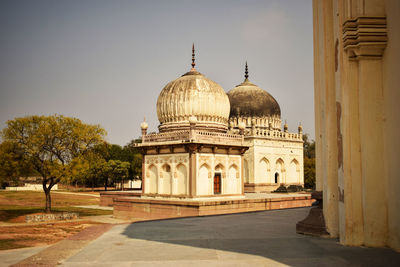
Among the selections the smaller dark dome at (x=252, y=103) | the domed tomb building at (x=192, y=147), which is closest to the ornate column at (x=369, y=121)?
the domed tomb building at (x=192, y=147)

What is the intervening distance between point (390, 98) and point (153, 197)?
64.9ft

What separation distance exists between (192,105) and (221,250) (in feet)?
66.2

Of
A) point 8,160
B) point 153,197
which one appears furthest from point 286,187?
point 8,160

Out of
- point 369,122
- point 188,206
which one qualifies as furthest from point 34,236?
point 369,122

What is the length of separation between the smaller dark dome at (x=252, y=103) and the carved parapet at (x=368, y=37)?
33.6m

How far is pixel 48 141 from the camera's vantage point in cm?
2369

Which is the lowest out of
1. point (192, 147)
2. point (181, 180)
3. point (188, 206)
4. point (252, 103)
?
point (188, 206)

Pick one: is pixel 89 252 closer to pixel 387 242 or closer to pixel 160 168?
pixel 387 242

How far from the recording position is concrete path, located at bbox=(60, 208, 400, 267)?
187 inches

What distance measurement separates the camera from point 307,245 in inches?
224

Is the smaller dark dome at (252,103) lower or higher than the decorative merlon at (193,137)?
higher

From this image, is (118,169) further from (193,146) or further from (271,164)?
(193,146)

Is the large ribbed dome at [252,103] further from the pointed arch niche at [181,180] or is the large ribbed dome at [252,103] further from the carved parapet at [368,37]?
the carved parapet at [368,37]

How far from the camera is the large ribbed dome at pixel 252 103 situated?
39125 mm
